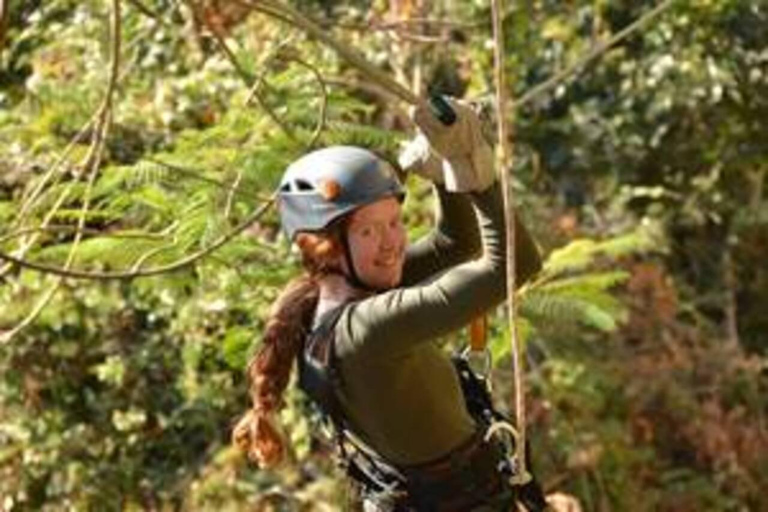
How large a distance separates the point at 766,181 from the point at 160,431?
357 centimetres

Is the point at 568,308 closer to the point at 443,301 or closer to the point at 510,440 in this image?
the point at 510,440

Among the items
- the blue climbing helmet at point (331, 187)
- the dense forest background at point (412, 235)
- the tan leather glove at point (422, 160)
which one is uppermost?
the tan leather glove at point (422, 160)

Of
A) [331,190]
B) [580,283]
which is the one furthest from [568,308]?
[331,190]

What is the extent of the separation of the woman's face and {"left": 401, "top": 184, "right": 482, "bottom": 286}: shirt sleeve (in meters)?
0.23

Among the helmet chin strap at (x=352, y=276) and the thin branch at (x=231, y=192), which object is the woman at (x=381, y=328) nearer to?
the helmet chin strap at (x=352, y=276)

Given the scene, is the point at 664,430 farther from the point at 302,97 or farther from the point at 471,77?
the point at 302,97

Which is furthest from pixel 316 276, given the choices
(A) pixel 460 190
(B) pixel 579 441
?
(B) pixel 579 441

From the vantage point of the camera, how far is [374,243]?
2.79 metres

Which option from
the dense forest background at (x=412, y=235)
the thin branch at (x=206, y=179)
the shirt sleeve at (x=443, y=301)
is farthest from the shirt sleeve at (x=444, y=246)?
the dense forest background at (x=412, y=235)

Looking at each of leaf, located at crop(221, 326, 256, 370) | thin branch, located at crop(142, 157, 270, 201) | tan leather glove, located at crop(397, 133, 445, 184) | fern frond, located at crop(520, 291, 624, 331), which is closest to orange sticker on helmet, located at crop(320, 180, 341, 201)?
tan leather glove, located at crop(397, 133, 445, 184)

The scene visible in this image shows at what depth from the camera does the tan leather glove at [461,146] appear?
248cm

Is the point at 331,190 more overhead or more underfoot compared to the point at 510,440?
more overhead

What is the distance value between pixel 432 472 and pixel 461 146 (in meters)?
0.70

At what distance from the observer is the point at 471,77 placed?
6992mm
